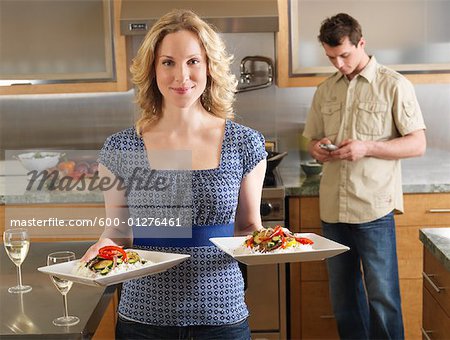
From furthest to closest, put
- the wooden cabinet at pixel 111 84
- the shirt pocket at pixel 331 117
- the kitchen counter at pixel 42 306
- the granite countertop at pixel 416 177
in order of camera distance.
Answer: the wooden cabinet at pixel 111 84
the granite countertop at pixel 416 177
the shirt pocket at pixel 331 117
the kitchen counter at pixel 42 306

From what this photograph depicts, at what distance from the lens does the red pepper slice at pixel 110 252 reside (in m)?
1.98

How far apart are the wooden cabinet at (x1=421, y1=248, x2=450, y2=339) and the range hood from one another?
5.14 ft

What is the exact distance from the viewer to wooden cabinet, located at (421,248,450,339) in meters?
2.57

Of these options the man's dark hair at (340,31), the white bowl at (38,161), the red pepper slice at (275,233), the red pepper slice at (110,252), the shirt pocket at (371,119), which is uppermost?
the man's dark hair at (340,31)

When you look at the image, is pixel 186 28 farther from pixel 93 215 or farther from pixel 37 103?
pixel 37 103

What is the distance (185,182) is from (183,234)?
14 cm

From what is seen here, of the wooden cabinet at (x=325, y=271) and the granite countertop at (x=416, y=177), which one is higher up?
the granite countertop at (x=416, y=177)

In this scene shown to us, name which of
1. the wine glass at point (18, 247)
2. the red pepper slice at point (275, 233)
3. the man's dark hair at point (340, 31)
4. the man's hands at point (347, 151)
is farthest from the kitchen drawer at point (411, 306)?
the wine glass at point (18, 247)

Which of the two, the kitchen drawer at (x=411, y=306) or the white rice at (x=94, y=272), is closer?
the white rice at (x=94, y=272)

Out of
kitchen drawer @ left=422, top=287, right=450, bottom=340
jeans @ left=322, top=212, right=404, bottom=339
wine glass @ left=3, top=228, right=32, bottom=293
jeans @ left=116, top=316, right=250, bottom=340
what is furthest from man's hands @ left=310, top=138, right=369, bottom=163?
wine glass @ left=3, top=228, right=32, bottom=293

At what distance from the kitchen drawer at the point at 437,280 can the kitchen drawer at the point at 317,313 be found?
3.39ft

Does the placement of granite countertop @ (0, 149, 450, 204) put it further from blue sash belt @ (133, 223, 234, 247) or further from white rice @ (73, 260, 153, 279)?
white rice @ (73, 260, 153, 279)

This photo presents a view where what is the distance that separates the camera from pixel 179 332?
2.07 metres

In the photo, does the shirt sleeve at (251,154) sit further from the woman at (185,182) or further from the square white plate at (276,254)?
the square white plate at (276,254)
